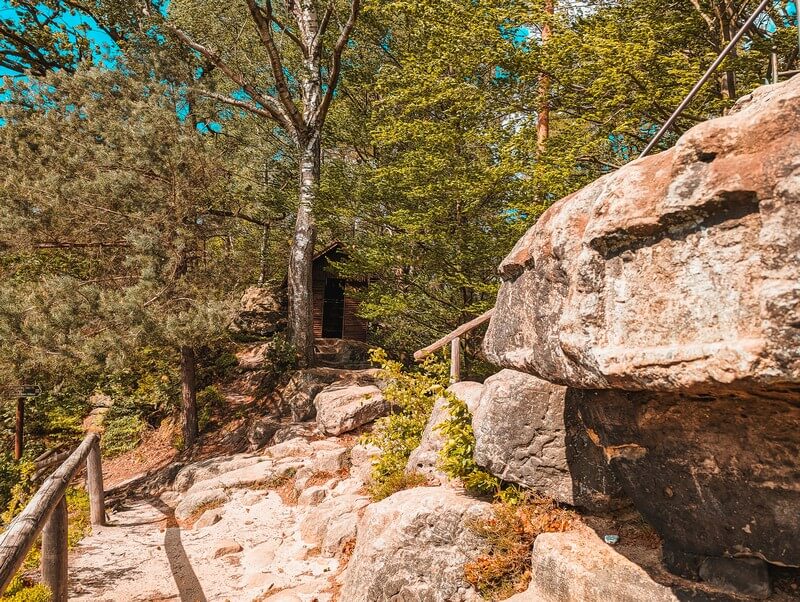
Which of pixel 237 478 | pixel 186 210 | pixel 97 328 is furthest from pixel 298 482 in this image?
pixel 186 210

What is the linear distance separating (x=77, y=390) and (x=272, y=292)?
750cm

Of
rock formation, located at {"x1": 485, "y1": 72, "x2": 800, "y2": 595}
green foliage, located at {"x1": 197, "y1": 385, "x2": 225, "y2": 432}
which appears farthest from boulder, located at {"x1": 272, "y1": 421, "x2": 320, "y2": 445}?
rock formation, located at {"x1": 485, "y1": 72, "x2": 800, "y2": 595}

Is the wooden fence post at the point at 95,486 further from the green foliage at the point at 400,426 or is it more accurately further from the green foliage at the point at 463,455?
the green foliage at the point at 463,455

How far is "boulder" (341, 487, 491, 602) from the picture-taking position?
3814 mm

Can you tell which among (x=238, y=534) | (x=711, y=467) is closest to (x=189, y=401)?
(x=238, y=534)

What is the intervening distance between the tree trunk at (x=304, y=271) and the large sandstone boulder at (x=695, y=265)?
10.4 meters

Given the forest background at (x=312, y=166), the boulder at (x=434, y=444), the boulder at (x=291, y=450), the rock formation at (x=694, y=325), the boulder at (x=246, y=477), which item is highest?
the forest background at (x=312, y=166)

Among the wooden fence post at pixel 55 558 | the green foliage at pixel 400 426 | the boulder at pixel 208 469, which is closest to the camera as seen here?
the wooden fence post at pixel 55 558

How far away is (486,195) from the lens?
933cm

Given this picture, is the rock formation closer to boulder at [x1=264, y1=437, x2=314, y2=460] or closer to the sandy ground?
the sandy ground

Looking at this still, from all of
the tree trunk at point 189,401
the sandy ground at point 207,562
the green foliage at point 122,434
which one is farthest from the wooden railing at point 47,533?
the green foliage at point 122,434

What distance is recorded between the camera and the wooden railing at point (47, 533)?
2496mm

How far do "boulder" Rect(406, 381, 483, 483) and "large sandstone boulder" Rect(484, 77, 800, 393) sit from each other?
289cm

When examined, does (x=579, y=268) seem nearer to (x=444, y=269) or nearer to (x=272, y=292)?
(x=444, y=269)
